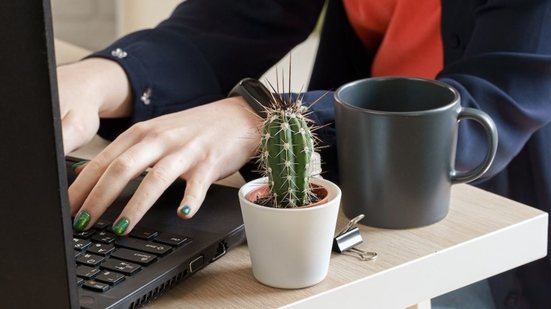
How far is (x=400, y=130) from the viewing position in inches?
27.9

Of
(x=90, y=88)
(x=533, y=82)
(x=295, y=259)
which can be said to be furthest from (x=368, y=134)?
(x=90, y=88)

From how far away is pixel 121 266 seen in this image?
A: 24.7 inches

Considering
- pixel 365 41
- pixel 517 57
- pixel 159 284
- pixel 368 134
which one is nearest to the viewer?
pixel 159 284

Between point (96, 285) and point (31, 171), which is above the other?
point (31, 171)

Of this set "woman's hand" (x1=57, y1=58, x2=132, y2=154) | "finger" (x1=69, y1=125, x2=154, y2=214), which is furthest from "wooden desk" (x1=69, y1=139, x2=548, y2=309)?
"woman's hand" (x1=57, y1=58, x2=132, y2=154)

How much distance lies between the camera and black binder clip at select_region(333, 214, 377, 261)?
70cm

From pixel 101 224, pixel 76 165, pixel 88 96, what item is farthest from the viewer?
pixel 88 96

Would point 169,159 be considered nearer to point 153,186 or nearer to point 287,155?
point 153,186

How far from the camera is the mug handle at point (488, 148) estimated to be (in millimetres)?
751

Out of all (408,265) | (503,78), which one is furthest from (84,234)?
(503,78)

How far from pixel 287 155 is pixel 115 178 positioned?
0.56ft

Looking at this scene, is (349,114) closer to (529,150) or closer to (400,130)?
(400,130)

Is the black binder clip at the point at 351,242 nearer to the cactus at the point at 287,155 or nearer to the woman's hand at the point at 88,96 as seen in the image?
the cactus at the point at 287,155

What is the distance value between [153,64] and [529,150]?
435 mm
